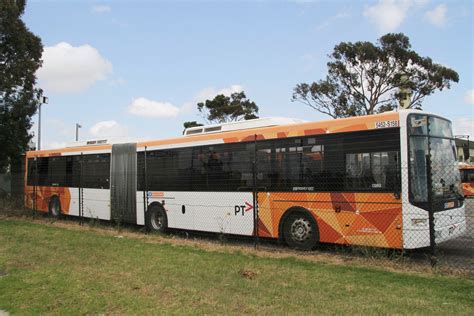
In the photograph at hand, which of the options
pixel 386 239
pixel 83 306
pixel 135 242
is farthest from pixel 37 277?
pixel 386 239

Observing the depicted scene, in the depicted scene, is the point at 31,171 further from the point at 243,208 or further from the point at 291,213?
the point at 291,213

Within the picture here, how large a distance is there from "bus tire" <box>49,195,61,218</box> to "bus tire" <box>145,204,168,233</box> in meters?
5.86

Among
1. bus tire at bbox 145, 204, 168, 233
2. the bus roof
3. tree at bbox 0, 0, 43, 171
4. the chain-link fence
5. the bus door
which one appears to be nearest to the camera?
the chain-link fence

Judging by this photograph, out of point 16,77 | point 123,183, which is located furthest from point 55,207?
point 16,77

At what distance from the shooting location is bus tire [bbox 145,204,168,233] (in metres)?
13.6

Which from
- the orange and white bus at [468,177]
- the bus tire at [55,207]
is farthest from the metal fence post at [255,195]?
the orange and white bus at [468,177]

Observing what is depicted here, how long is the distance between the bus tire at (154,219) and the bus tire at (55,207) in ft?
19.2

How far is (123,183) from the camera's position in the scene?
14711 millimetres

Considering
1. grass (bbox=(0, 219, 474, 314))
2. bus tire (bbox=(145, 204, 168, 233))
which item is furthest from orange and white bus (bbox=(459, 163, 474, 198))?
grass (bbox=(0, 219, 474, 314))

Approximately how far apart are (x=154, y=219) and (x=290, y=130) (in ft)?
19.0

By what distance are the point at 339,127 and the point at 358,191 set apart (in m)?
1.44

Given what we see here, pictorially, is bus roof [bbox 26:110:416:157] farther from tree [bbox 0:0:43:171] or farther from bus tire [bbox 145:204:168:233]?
tree [bbox 0:0:43:171]

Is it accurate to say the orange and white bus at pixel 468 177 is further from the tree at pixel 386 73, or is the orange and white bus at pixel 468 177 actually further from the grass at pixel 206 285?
the grass at pixel 206 285

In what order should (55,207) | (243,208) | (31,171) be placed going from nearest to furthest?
(243,208) → (55,207) → (31,171)
